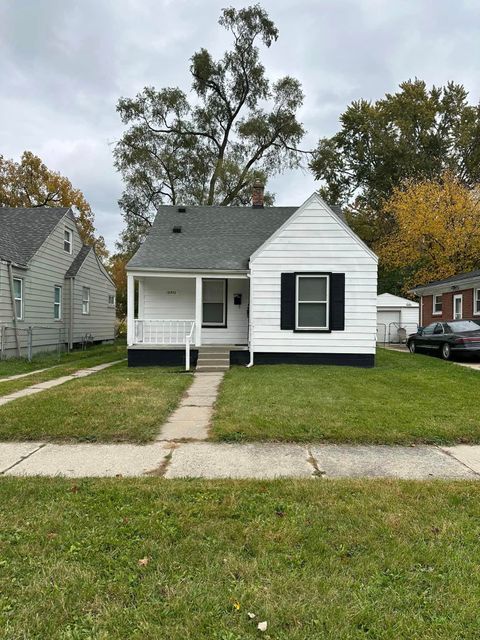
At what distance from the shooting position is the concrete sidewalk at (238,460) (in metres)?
4.14

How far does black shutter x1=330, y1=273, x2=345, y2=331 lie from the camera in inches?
→ 464

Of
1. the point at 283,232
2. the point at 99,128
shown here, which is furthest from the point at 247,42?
the point at 283,232

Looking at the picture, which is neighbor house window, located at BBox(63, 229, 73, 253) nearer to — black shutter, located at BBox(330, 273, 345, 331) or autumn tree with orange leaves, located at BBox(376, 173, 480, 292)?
black shutter, located at BBox(330, 273, 345, 331)

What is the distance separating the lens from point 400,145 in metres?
34.9

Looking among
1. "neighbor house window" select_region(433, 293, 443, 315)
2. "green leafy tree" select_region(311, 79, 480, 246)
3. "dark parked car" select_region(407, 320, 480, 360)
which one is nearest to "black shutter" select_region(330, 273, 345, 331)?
"dark parked car" select_region(407, 320, 480, 360)

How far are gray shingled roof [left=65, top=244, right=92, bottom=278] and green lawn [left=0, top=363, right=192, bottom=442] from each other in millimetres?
11142

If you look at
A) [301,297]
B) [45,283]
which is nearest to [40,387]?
[301,297]

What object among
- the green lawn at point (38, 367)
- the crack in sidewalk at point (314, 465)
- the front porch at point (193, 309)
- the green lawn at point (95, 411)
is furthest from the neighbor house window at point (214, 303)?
the crack in sidewalk at point (314, 465)

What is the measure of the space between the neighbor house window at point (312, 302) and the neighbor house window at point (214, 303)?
2837 mm

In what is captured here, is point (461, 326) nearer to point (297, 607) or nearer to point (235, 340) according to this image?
point (235, 340)

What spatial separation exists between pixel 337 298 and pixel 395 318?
45.1 feet

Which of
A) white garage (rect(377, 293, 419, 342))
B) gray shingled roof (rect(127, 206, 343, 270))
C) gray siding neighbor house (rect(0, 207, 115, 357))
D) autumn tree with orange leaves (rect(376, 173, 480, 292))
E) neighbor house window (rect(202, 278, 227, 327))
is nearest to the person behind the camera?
gray shingled roof (rect(127, 206, 343, 270))

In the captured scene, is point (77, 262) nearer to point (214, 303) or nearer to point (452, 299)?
point (214, 303)

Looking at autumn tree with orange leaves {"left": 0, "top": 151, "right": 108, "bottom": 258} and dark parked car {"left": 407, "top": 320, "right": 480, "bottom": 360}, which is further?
autumn tree with orange leaves {"left": 0, "top": 151, "right": 108, "bottom": 258}
